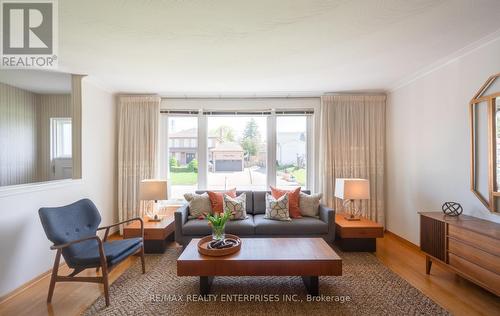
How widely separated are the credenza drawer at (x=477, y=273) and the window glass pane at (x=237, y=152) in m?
2.79

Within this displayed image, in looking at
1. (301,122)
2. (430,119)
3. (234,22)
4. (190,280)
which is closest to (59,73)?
(234,22)

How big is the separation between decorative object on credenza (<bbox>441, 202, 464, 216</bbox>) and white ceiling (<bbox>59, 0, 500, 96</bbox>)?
1.72 metres

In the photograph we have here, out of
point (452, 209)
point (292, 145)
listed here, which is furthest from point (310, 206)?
point (452, 209)

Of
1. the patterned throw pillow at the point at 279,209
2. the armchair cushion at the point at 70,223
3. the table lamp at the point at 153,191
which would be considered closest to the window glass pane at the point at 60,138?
the table lamp at the point at 153,191

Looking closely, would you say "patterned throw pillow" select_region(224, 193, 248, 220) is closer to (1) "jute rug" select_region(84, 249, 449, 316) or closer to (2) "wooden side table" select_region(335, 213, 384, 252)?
(1) "jute rug" select_region(84, 249, 449, 316)

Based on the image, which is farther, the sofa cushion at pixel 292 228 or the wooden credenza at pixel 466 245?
the sofa cushion at pixel 292 228

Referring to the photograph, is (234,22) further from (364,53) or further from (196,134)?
(196,134)

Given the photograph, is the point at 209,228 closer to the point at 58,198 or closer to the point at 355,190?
the point at 58,198

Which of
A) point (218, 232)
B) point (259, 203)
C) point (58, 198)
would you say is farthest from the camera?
point (259, 203)

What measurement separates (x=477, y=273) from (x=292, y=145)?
9.44 feet

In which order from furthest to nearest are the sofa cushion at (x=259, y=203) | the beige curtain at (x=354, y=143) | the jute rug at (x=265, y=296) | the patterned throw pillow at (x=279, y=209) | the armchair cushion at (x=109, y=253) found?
the beige curtain at (x=354, y=143), the sofa cushion at (x=259, y=203), the patterned throw pillow at (x=279, y=209), the armchair cushion at (x=109, y=253), the jute rug at (x=265, y=296)

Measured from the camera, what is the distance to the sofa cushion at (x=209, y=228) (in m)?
3.07

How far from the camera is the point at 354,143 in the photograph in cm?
398

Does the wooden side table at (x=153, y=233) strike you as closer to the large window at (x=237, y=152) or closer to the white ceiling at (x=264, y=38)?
the large window at (x=237, y=152)
